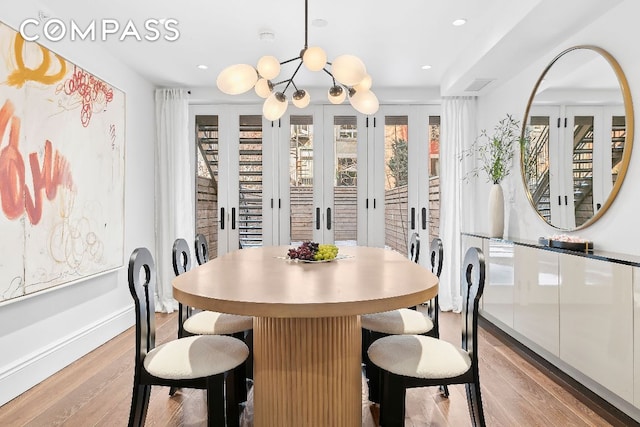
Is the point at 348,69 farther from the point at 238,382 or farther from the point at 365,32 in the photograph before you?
the point at 238,382

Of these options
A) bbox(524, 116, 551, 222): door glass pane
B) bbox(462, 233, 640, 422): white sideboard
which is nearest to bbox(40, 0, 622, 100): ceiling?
bbox(524, 116, 551, 222): door glass pane

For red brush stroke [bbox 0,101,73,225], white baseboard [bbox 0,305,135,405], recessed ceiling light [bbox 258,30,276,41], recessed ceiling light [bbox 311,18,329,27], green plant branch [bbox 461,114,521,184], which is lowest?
white baseboard [bbox 0,305,135,405]

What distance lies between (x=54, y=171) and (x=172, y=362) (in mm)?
1946

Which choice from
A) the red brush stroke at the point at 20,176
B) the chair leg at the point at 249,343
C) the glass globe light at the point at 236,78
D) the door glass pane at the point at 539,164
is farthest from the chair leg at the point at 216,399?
the door glass pane at the point at 539,164

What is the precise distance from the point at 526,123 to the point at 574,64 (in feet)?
2.27

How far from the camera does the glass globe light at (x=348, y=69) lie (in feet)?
7.10

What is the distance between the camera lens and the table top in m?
1.29

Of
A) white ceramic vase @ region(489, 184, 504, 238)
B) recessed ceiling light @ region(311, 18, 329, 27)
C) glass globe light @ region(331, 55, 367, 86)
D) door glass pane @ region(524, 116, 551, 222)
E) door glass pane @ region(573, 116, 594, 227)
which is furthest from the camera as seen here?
white ceramic vase @ region(489, 184, 504, 238)

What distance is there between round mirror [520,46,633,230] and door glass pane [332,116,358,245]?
1890 mm

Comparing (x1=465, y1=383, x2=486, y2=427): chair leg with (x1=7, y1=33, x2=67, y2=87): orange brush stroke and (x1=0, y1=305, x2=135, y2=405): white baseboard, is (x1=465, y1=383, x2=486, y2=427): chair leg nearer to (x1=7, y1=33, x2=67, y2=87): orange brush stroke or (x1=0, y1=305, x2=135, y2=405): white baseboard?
(x1=0, y1=305, x2=135, y2=405): white baseboard

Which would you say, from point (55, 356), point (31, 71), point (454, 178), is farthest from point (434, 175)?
point (55, 356)

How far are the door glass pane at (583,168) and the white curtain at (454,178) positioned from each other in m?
1.80

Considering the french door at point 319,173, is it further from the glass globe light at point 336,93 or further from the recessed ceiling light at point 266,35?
the glass globe light at point 336,93

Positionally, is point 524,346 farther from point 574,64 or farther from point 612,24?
point 612,24
